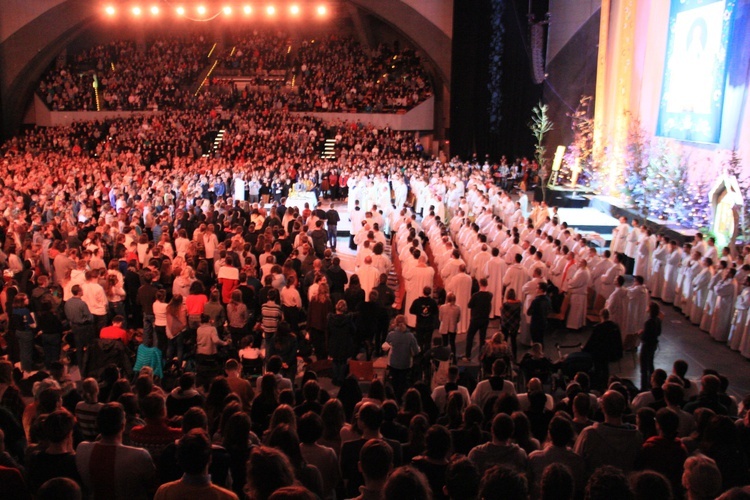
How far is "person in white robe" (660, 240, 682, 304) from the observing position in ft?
45.2

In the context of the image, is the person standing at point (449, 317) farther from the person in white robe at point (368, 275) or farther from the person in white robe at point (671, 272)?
the person in white robe at point (671, 272)

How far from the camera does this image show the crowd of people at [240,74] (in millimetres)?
36406

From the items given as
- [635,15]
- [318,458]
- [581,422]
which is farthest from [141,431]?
[635,15]

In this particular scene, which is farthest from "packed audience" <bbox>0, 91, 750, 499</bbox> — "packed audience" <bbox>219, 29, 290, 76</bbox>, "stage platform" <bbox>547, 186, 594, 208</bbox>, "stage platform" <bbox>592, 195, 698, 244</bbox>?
"packed audience" <bbox>219, 29, 290, 76</bbox>

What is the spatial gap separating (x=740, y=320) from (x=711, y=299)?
106 centimetres

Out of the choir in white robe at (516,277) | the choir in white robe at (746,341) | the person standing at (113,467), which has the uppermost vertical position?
the person standing at (113,467)

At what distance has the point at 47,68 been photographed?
37906 mm

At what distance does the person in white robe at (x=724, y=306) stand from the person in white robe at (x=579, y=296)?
2037 millimetres

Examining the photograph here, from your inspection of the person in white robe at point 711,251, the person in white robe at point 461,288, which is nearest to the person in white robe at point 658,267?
the person in white robe at point 711,251

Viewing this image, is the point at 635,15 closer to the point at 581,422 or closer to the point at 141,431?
the point at 581,422

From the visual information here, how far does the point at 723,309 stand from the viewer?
11.8 m

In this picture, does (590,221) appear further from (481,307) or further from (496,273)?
(481,307)

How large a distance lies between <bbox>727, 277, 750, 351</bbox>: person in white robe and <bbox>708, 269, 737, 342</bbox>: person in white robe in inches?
4.5

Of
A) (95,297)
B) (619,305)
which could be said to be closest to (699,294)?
(619,305)
